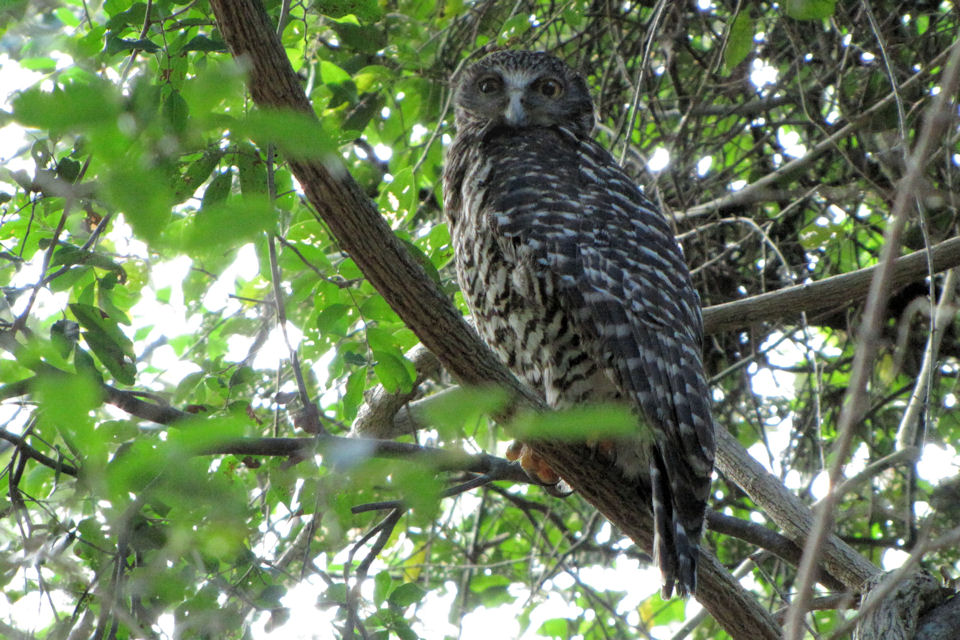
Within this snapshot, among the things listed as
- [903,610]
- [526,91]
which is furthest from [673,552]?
[526,91]

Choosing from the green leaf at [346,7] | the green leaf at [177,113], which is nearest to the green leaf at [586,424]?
the green leaf at [177,113]

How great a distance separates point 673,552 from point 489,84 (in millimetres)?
2106

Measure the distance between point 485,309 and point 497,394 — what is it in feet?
5.66

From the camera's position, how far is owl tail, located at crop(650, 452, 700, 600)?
228cm

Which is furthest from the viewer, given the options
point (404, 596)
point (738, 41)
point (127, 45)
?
point (738, 41)

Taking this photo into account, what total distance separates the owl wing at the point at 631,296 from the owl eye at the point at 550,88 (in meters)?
0.61

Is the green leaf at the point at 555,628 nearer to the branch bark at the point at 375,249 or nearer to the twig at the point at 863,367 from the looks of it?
the branch bark at the point at 375,249

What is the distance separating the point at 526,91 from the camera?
367cm

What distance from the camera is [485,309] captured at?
9.55ft

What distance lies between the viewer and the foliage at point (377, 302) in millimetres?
1380

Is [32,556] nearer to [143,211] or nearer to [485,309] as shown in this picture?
[143,211]

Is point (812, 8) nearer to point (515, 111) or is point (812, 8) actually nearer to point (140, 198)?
point (515, 111)

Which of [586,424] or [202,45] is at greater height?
[202,45]

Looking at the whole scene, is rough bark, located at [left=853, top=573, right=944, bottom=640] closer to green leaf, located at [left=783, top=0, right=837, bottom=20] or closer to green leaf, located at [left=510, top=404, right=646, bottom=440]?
green leaf, located at [left=510, top=404, right=646, bottom=440]
